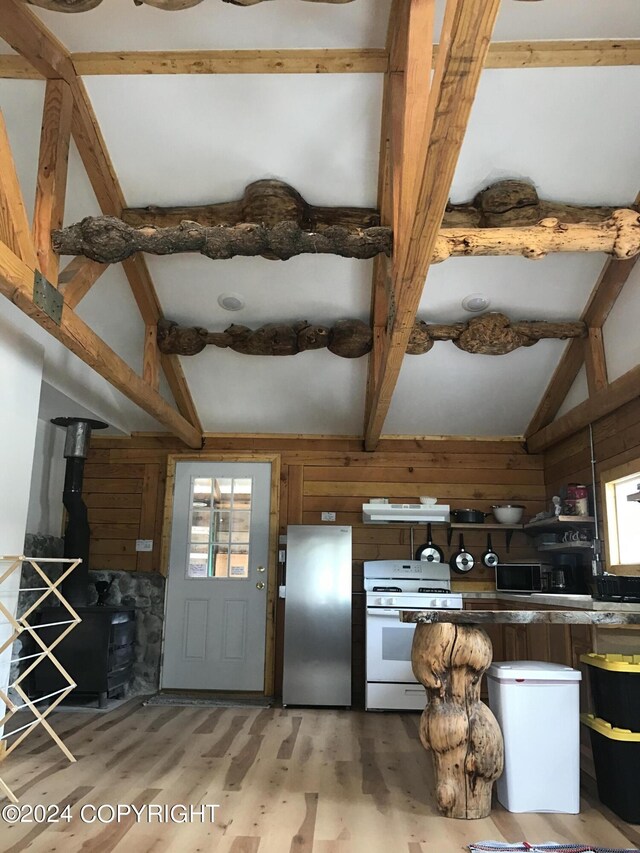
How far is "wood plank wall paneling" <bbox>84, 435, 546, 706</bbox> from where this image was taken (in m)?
5.88

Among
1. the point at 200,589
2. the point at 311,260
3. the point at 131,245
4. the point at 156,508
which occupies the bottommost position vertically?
the point at 200,589

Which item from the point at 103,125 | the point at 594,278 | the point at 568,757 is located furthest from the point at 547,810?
the point at 103,125

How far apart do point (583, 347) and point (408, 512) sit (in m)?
1.83

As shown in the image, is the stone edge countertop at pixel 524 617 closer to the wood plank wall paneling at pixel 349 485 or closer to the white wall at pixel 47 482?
the wood plank wall paneling at pixel 349 485

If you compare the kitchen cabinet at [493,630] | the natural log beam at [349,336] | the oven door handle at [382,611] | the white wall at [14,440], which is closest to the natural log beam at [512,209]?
the natural log beam at [349,336]

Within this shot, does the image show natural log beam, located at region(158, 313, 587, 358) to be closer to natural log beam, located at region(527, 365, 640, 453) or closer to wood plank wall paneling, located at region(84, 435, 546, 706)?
natural log beam, located at region(527, 365, 640, 453)

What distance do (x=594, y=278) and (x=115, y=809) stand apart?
3977 mm

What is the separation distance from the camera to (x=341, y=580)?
17.7 feet

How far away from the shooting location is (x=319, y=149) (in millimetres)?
3781

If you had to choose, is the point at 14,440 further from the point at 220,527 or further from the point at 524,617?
the point at 524,617

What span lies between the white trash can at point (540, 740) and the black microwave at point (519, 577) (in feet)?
7.59

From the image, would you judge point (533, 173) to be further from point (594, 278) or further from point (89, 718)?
point (89, 718)

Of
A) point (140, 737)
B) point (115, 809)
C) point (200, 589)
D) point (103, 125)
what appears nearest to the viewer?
point (115, 809)

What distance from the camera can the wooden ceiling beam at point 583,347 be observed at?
4179 mm
